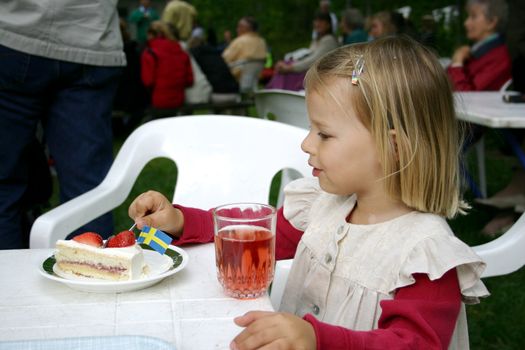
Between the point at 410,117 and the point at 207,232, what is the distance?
50 cm

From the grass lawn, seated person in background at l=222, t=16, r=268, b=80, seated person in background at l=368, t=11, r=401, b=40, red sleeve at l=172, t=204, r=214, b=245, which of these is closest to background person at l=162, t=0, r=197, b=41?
seated person in background at l=222, t=16, r=268, b=80

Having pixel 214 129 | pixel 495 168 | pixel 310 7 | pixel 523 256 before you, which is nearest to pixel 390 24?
pixel 495 168

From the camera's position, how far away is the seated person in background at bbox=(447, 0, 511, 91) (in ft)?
14.6

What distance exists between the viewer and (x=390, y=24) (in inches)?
241

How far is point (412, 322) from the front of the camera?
110 centimetres

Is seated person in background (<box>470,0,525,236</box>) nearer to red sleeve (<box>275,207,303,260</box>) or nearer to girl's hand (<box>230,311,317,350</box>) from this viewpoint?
red sleeve (<box>275,207,303,260</box>)

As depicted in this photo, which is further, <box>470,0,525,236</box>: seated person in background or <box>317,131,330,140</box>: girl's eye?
<box>470,0,525,236</box>: seated person in background

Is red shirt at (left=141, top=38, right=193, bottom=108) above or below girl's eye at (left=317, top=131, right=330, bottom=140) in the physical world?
below

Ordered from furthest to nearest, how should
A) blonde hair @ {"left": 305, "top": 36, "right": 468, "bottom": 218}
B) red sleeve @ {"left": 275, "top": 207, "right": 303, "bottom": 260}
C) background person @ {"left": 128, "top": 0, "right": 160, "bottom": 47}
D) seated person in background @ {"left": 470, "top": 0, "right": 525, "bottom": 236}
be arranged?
background person @ {"left": 128, "top": 0, "right": 160, "bottom": 47}
seated person in background @ {"left": 470, "top": 0, "right": 525, "bottom": 236}
red sleeve @ {"left": 275, "top": 207, "right": 303, "bottom": 260}
blonde hair @ {"left": 305, "top": 36, "right": 468, "bottom": 218}

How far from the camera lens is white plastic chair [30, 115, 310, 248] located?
7.22 feet

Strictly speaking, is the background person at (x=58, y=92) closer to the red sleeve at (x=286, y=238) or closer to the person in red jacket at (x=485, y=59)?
the red sleeve at (x=286, y=238)

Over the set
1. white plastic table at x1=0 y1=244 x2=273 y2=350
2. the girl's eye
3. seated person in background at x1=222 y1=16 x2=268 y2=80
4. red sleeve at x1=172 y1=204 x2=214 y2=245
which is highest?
the girl's eye

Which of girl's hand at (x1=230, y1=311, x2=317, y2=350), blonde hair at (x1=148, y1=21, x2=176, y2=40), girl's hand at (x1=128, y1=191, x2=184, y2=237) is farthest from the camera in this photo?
blonde hair at (x1=148, y1=21, x2=176, y2=40)

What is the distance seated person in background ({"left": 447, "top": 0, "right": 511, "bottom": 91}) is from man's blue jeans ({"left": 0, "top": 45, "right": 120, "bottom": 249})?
8.72 ft
